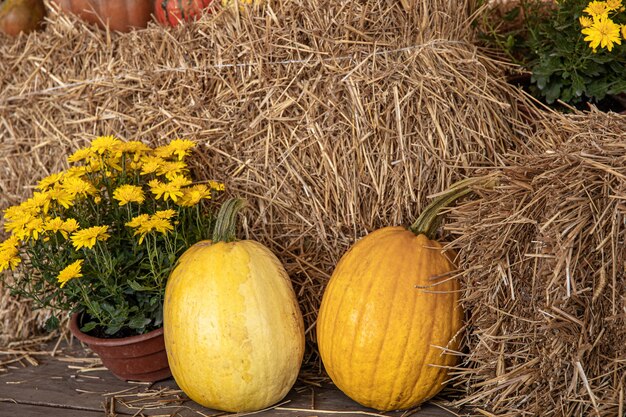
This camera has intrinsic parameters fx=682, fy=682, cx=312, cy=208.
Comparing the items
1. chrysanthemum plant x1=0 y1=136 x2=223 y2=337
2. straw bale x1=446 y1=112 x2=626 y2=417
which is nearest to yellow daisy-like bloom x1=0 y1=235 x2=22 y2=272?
chrysanthemum plant x1=0 y1=136 x2=223 y2=337

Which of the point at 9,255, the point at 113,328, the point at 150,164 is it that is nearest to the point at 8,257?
the point at 9,255

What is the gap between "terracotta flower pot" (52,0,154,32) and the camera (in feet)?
7.89

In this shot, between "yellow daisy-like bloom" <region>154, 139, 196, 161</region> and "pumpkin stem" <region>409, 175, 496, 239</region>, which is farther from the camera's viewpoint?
"yellow daisy-like bloom" <region>154, 139, 196, 161</region>

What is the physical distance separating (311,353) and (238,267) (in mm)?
459

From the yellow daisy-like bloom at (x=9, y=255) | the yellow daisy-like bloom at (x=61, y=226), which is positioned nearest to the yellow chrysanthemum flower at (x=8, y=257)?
the yellow daisy-like bloom at (x=9, y=255)

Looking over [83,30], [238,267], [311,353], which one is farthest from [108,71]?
[311,353]

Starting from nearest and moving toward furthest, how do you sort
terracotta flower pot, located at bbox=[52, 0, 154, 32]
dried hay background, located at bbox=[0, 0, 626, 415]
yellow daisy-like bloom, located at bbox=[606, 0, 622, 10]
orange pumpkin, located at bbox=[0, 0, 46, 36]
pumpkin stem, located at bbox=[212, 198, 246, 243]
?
dried hay background, located at bbox=[0, 0, 626, 415]
pumpkin stem, located at bbox=[212, 198, 246, 243]
yellow daisy-like bloom, located at bbox=[606, 0, 622, 10]
terracotta flower pot, located at bbox=[52, 0, 154, 32]
orange pumpkin, located at bbox=[0, 0, 46, 36]

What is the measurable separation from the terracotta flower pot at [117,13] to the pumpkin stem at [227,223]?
2.85 ft

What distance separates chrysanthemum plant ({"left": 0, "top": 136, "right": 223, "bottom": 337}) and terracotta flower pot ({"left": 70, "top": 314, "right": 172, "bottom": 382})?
0.04 meters

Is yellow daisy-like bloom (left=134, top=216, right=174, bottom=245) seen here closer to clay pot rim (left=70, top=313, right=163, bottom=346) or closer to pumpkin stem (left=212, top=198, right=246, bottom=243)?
pumpkin stem (left=212, top=198, right=246, bottom=243)

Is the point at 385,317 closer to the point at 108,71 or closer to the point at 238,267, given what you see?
the point at 238,267

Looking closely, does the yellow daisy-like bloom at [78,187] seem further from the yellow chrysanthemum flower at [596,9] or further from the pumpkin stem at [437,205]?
the yellow chrysanthemum flower at [596,9]

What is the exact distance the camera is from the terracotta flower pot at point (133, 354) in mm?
1978

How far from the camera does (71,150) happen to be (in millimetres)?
2404
